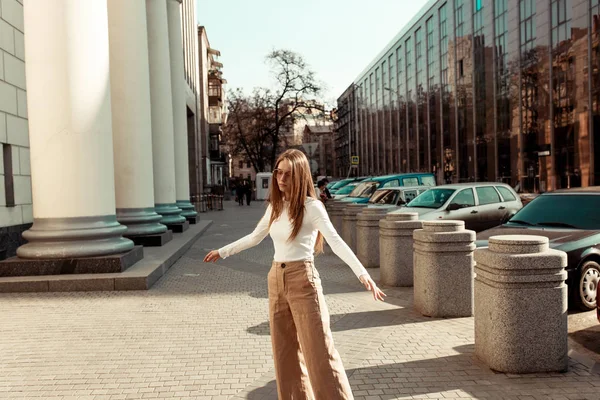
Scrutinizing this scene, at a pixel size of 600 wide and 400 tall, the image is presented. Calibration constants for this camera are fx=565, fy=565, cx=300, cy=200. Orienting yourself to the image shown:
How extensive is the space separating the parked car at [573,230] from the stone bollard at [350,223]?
491 cm

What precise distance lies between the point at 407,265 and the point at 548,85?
1229 inches

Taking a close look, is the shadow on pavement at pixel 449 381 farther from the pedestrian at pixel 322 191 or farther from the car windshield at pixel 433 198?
the pedestrian at pixel 322 191

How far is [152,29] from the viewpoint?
52.9ft

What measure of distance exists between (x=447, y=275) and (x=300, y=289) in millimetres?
3699

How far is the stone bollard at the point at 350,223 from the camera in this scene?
13289mm

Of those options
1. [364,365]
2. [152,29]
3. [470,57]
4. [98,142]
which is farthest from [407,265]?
[470,57]

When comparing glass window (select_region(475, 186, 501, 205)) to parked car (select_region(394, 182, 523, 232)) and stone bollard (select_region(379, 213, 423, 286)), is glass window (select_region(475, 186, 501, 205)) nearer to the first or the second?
parked car (select_region(394, 182, 523, 232))

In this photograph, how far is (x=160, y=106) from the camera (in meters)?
16.1

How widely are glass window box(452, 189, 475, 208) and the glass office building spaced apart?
21.6 metres

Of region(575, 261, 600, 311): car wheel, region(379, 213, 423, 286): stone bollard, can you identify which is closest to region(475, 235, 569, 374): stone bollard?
region(575, 261, 600, 311): car wheel

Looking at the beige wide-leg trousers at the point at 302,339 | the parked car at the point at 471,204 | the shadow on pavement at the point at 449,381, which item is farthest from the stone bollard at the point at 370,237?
the beige wide-leg trousers at the point at 302,339

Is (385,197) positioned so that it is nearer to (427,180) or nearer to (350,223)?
(350,223)

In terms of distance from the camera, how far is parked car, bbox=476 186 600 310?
7016mm

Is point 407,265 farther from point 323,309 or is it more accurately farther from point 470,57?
point 470,57
